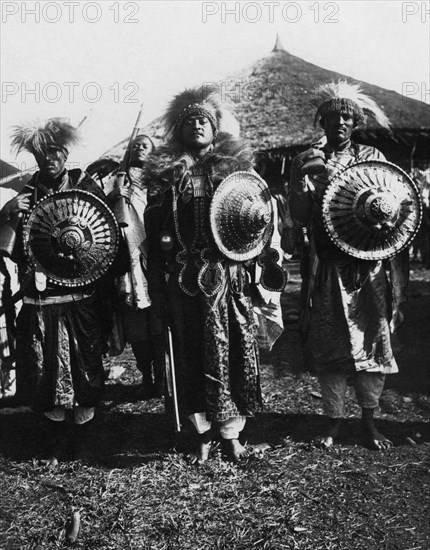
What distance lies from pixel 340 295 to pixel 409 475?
3.65 feet

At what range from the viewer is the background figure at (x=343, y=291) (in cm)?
372

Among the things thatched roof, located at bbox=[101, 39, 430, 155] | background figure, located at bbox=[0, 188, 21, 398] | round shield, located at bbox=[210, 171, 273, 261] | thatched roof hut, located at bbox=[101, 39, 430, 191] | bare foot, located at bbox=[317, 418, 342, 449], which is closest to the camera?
round shield, located at bbox=[210, 171, 273, 261]

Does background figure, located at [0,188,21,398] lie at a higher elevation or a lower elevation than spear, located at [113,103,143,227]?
lower

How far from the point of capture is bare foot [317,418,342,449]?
150 inches

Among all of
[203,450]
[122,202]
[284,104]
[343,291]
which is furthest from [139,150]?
[284,104]

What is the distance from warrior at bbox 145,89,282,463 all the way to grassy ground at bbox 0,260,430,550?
36 cm

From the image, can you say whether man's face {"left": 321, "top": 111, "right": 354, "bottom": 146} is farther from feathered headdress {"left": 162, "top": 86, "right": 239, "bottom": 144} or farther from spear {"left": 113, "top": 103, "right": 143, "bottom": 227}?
spear {"left": 113, "top": 103, "right": 143, "bottom": 227}

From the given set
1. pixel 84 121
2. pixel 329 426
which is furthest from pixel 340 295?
pixel 84 121

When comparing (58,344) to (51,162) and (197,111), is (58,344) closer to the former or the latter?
(51,162)

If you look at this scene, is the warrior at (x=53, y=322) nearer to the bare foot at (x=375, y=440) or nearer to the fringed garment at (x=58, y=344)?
the fringed garment at (x=58, y=344)

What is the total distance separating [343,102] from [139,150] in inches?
79.3

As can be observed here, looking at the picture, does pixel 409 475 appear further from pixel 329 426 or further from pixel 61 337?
pixel 61 337

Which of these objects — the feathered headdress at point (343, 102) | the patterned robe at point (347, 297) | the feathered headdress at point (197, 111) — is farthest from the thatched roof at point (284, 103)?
the feathered headdress at point (197, 111)

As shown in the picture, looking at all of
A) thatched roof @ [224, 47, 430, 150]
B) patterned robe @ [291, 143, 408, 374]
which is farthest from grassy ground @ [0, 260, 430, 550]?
thatched roof @ [224, 47, 430, 150]
